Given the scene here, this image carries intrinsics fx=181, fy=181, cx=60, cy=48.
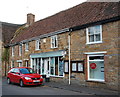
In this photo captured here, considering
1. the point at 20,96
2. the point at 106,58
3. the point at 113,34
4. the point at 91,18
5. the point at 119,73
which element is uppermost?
the point at 91,18

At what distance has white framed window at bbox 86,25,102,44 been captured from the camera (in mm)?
14089

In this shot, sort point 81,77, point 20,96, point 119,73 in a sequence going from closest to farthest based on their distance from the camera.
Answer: point 20,96, point 119,73, point 81,77

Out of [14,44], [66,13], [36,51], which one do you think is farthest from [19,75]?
[14,44]

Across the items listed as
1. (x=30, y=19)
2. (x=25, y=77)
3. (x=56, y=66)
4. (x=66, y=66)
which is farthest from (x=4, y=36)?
(x=25, y=77)

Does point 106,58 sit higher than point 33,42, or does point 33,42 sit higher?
point 33,42

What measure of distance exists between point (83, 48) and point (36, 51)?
832cm

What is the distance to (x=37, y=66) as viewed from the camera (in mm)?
21891

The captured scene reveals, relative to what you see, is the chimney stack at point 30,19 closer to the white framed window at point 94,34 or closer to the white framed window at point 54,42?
the white framed window at point 54,42

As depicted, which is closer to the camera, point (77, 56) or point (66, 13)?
point (77, 56)

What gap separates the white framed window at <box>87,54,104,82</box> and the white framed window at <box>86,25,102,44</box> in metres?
1.23

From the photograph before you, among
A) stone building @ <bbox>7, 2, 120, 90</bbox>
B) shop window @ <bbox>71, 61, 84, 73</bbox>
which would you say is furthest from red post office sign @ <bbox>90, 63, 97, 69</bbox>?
shop window @ <bbox>71, 61, 84, 73</bbox>

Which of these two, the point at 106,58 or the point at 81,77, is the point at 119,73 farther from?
the point at 81,77

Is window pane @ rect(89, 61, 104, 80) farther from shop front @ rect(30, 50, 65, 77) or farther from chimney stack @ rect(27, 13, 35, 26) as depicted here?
chimney stack @ rect(27, 13, 35, 26)

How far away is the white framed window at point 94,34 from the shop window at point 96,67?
4.10ft
